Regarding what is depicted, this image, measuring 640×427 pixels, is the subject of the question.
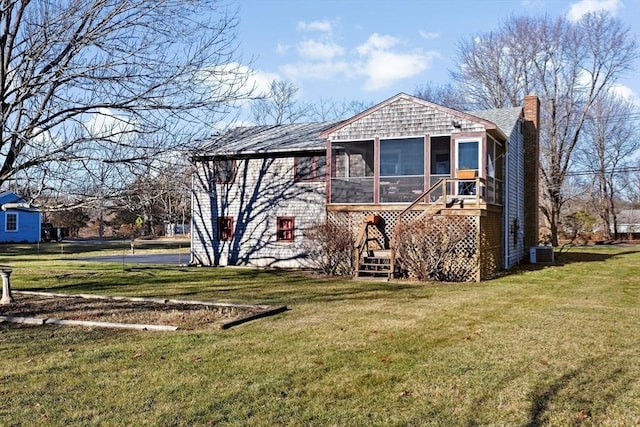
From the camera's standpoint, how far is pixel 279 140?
20203 millimetres

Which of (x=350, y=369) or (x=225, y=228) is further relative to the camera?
(x=225, y=228)

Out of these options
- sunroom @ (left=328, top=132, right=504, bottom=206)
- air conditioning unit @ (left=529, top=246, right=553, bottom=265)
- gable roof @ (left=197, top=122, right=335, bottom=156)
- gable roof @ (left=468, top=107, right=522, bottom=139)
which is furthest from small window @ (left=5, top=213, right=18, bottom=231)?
air conditioning unit @ (left=529, top=246, right=553, bottom=265)

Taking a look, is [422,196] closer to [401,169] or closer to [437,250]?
[437,250]

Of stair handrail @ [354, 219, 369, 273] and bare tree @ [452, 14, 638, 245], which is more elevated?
bare tree @ [452, 14, 638, 245]

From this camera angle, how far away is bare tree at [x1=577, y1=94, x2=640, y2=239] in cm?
4078

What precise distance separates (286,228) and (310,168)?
227cm

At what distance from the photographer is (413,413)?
4.38 meters

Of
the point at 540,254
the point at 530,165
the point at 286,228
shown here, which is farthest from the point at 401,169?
the point at 530,165

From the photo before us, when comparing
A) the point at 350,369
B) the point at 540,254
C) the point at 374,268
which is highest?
the point at 540,254

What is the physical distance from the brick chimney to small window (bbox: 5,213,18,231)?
3437 cm

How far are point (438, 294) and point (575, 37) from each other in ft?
104

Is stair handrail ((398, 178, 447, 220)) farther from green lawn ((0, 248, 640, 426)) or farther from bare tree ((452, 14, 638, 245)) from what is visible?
bare tree ((452, 14, 638, 245))

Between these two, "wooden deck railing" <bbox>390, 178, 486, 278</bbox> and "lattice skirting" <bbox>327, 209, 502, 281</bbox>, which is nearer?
"lattice skirting" <bbox>327, 209, 502, 281</bbox>

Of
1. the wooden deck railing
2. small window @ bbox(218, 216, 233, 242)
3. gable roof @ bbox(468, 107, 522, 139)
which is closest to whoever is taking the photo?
the wooden deck railing
